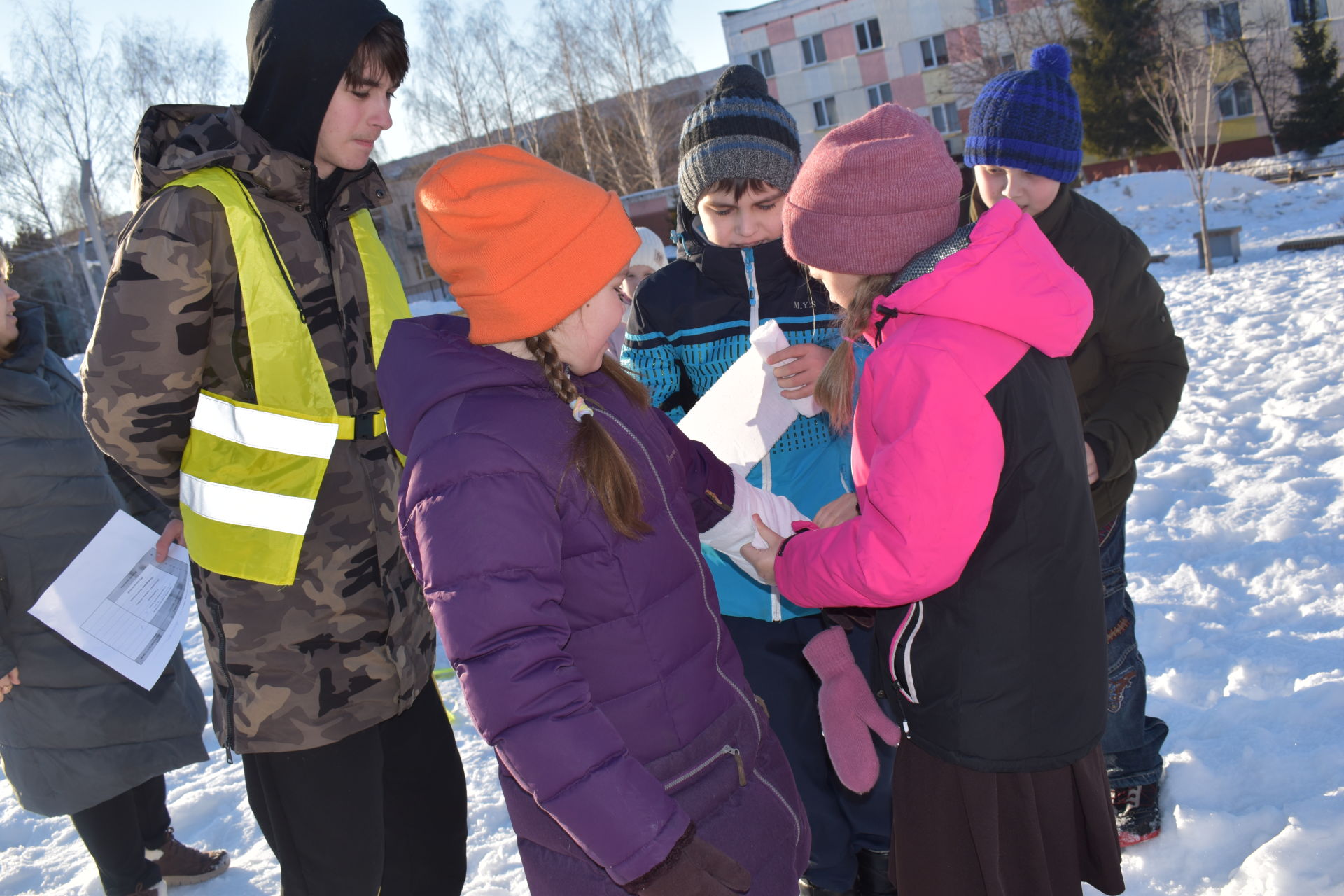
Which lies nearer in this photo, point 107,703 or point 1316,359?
point 107,703

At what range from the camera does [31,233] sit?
25.4 meters

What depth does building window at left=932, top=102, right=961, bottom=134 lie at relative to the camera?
31.2m

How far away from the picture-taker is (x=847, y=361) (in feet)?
6.47

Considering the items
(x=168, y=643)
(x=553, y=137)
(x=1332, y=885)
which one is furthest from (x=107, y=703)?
(x=553, y=137)

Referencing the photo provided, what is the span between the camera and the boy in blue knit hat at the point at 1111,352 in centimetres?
233

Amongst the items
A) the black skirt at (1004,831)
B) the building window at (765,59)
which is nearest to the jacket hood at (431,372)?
the black skirt at (1004,831)

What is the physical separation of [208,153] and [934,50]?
33779 mm

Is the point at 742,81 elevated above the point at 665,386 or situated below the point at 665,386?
above

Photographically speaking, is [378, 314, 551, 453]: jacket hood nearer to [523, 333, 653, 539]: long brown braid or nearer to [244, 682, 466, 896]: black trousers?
[523, 333, 653, 539]: long brown braid

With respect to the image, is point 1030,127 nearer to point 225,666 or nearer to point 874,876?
point 874,876

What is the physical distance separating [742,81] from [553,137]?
29.3 metres

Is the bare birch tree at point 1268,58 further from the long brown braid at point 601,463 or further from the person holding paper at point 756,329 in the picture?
the long brown braid at point 601,463

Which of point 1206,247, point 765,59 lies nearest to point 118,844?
point 1206,247

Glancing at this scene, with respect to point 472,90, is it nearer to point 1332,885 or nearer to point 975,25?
point 975,25
